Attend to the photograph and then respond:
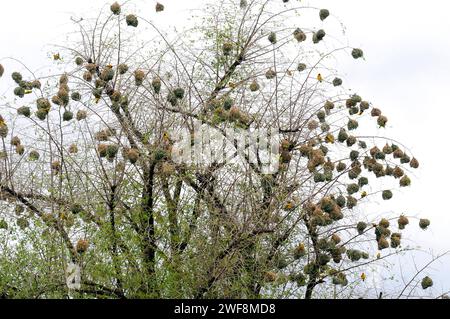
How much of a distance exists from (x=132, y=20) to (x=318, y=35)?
9.22ft

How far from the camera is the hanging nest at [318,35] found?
555 inches

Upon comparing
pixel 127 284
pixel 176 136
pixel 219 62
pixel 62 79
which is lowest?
pixel 127 284

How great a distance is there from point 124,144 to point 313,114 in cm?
285

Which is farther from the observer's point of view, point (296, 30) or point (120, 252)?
point (296, 30)

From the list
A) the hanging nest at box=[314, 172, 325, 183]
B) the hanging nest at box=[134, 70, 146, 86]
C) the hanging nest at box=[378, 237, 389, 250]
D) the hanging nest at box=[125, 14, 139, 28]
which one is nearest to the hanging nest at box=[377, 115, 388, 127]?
the hanging nest at box=[314, 172, 325, 183]

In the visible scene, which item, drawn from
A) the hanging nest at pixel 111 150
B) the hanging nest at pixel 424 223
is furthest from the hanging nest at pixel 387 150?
the hanging nest at pixel 111 150

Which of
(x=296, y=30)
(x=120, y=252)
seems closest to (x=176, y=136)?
(x=120, y=252)

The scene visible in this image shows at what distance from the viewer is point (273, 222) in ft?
40.1

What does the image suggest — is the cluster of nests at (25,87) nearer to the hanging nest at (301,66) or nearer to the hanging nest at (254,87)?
the hanging nest at (254,87)

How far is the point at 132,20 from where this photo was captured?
13.9 m

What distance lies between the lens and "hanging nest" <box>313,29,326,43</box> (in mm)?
14109
